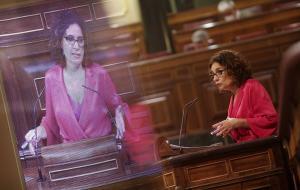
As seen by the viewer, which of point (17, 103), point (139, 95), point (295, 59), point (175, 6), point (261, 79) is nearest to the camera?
point (295, 59)

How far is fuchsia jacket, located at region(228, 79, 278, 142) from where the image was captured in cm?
199

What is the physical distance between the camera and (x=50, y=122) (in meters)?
1.60

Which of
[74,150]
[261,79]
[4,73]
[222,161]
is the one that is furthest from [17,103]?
[261,79]

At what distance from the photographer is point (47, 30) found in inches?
62.4

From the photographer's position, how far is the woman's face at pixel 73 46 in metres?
1.62

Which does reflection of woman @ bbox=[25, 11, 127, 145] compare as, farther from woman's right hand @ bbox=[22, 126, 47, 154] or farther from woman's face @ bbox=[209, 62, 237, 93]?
woman's face @ bbox=[209, 62, 237, 93]

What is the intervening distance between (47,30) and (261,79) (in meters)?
2.31

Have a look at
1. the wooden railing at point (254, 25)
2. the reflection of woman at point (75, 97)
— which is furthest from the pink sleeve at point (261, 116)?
the wooden railing at point (254, 25)

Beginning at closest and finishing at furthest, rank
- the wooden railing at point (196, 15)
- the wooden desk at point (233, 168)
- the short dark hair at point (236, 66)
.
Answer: the wooden desk at point (233, 168), the short dark hair at point (236, 66), the wooden railing at point (196, 15)

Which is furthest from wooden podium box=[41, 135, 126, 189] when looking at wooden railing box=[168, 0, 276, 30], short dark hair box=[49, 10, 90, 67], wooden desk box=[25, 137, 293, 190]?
wooden railing box=[168, 0, 276, 30]

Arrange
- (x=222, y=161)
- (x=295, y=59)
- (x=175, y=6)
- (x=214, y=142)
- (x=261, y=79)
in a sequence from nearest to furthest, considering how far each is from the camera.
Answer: (x=295, y=59) < (x=222, y=161) < (x=214, y=142) < (x=261, y=79) < (x=175, y=6)

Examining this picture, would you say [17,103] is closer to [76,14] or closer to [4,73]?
[4,73]

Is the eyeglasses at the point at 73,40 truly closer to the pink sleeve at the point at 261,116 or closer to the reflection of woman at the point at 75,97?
the reflection of woman at the point at 75,97

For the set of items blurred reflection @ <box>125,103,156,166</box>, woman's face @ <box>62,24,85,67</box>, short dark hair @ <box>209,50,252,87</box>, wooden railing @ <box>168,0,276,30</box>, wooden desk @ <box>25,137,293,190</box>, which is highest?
wooden railing @ <box>168,0,276,30</box>
